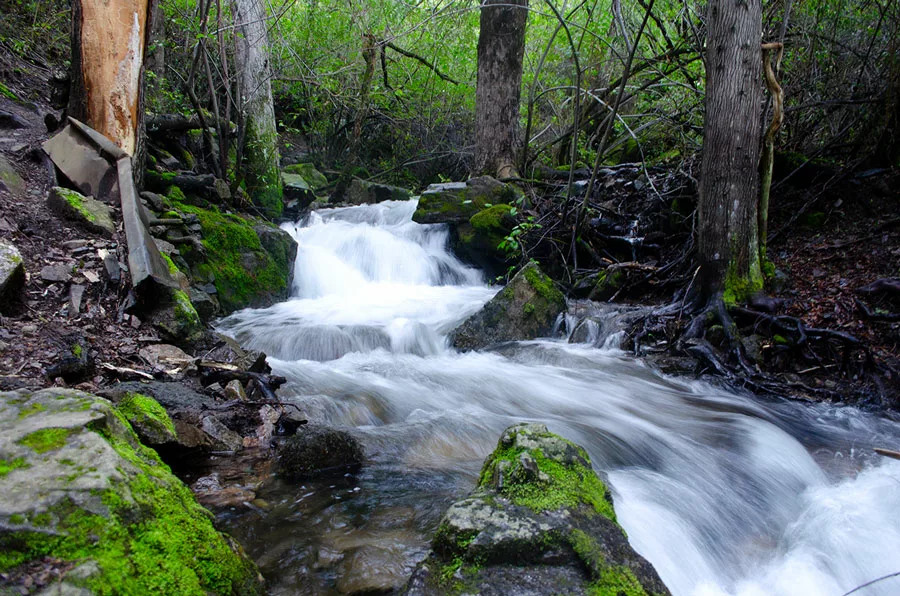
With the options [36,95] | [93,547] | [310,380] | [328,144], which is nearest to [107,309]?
[310,380]

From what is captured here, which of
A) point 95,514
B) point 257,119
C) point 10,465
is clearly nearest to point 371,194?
point 257,119

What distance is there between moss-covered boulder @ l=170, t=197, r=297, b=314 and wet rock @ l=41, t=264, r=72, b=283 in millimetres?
2307

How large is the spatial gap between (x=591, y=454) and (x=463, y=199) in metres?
6.33

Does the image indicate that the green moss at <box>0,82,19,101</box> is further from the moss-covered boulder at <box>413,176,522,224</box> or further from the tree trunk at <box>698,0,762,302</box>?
the tree trunk at <box>698,0,762,302</box>

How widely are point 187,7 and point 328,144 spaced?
6795mm

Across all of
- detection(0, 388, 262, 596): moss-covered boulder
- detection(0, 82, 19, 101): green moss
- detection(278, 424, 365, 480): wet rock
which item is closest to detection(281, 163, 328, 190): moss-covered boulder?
detection(0, 82, 19, 101): green moss

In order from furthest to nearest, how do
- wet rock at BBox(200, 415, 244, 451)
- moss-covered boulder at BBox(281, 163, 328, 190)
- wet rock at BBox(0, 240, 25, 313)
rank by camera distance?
moss-covered boulder at BBox(281, 163, 328, 190)
wet rock at BBox(0, 240, 25, 313)
wet rock at BBox(200, 415, 244, 451)

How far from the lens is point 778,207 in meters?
7.10

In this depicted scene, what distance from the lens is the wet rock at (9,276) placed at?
3.62 m

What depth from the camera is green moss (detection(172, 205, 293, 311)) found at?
7.04 metres

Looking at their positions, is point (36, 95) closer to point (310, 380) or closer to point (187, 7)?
point (187, 7)

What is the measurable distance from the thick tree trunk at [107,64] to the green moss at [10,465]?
5.34 m

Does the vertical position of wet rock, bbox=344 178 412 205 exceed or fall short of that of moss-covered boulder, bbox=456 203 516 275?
it exceeds it

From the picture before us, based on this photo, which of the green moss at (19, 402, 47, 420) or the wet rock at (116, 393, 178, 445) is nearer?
the green moss at (19, 402, 47, 420)
